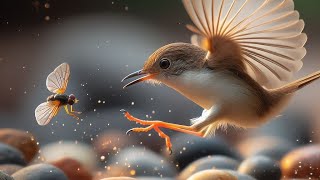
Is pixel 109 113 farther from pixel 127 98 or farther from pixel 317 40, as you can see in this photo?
pixel 317 40

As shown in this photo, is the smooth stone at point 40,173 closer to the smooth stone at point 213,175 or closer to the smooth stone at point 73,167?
the smooth stone at point 73,167

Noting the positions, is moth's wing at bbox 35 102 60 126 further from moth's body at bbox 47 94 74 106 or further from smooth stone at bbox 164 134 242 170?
smooth stone at bbox 164 134 242 170

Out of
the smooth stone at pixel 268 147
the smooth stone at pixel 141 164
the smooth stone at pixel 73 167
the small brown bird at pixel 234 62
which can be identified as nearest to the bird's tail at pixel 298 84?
the small brown bird at pixel 234 62

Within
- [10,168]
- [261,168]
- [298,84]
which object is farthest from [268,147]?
[10,168]

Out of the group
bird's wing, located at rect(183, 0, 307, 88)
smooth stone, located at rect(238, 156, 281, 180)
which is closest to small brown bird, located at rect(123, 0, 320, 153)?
bird's wing, located at rect(183, 0, 307, 88)

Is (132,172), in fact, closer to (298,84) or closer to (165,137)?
(165,137)
